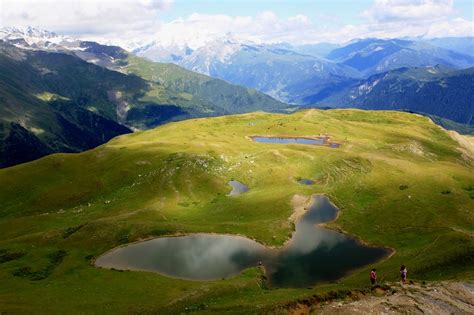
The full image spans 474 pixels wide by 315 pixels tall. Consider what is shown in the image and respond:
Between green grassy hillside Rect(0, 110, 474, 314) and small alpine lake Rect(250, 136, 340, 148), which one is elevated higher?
green grassy hillside Rect(0, 110, 474, 314)

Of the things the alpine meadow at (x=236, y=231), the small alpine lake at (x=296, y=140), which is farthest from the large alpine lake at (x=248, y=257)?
the small alpine lake at (x=296, y=140)

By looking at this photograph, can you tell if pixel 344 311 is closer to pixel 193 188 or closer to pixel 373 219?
pixel 373 219

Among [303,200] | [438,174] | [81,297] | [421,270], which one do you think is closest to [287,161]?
[303,200]

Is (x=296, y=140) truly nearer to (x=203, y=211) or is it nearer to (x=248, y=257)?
(x=203, y=211)

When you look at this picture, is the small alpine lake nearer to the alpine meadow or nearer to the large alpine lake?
the alpine meadow

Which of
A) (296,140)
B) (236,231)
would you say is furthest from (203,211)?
(296,140)

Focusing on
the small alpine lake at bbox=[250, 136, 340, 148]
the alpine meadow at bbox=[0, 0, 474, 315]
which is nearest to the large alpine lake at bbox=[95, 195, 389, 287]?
the alpine meadow at bbox=[0, 0, 474, 315]
